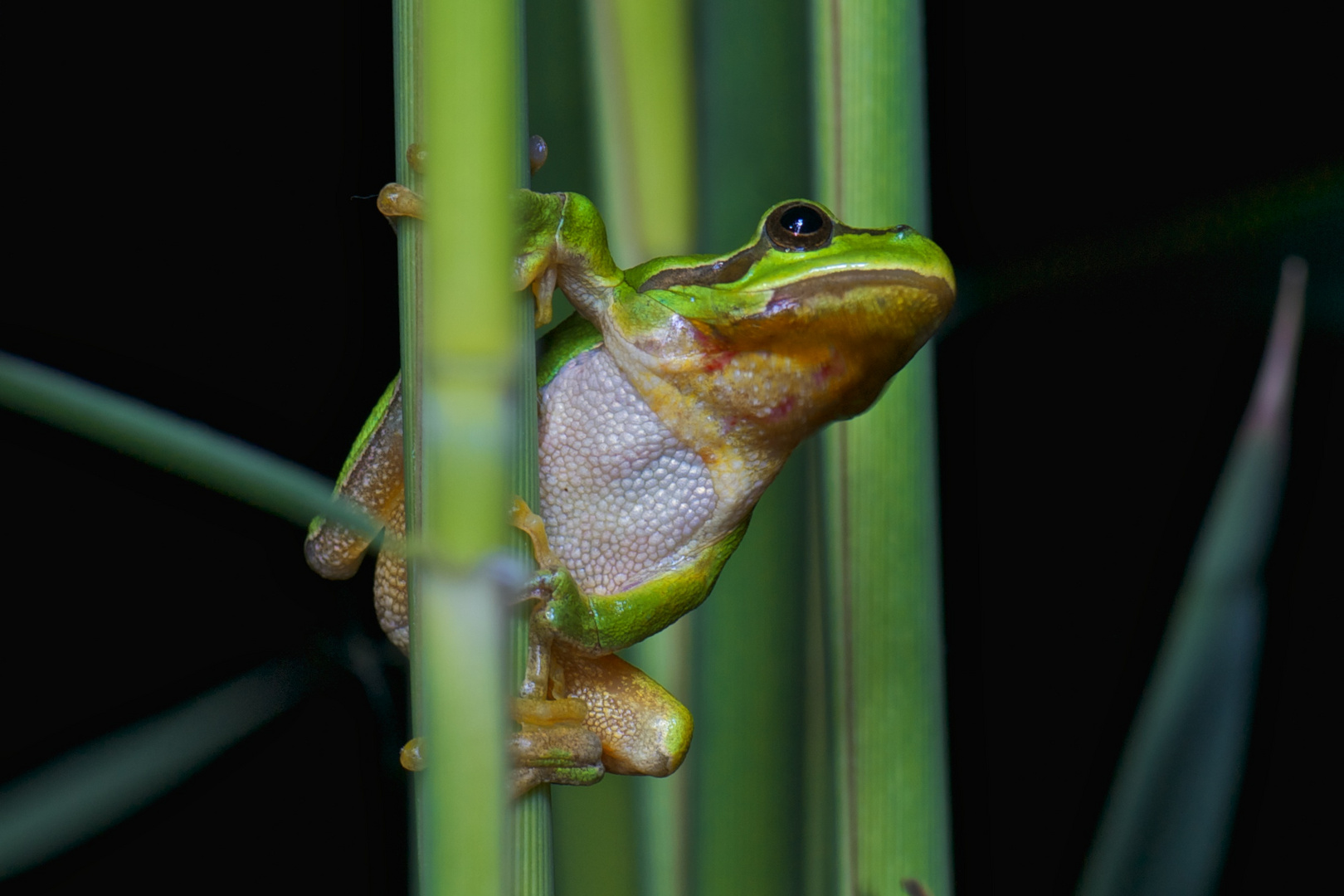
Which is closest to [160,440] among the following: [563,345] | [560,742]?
[560,742]

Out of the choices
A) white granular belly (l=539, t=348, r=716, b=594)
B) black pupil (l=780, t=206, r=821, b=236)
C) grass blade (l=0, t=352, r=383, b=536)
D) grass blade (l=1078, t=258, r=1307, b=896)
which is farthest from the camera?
white granular belly (l=539, t=348, r=716, b=594)

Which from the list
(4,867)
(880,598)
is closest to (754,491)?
(880,598)

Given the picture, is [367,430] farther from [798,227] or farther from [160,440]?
[160,440]

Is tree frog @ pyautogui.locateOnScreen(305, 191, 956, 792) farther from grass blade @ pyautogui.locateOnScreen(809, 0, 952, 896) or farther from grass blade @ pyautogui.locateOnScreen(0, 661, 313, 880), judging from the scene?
grass blade @ pyautogui.locateOnScreen(0, 661, 313, 880)

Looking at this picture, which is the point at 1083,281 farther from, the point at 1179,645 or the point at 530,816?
the point at 530,816

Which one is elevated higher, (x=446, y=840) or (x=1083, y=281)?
(x=1083, y=281)

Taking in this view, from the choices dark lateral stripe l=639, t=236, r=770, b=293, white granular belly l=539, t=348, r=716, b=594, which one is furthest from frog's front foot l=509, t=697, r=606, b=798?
dark lateral stripe l=639, t=236, r=770, b=293

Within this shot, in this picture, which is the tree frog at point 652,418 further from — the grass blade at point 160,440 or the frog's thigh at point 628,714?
the grass blade at point 160,440
